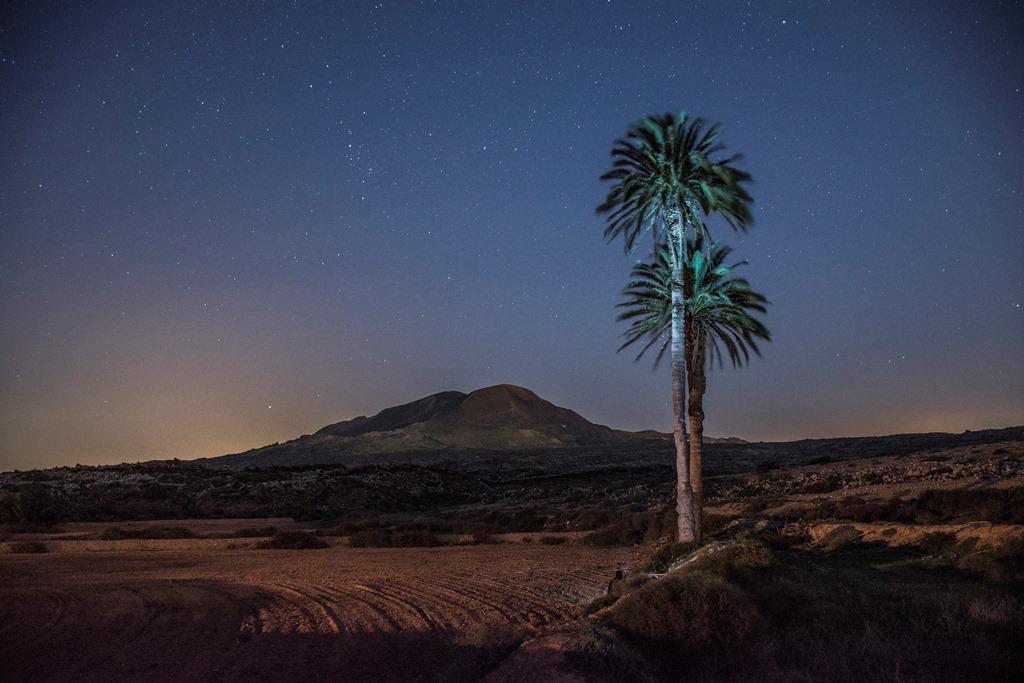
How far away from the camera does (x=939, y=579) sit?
11.7m

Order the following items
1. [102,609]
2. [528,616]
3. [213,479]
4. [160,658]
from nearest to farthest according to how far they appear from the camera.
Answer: [160,658] < [528,616] < [102,609] < [213,479]

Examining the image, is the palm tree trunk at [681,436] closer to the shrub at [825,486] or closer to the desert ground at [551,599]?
the desert ground at [551,599]

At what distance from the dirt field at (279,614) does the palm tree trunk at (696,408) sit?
362 centimetres

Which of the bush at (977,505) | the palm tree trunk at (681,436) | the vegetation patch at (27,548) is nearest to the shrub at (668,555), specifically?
the palm tree trunk at (681,436)

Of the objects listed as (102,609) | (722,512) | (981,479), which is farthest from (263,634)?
(981,479)

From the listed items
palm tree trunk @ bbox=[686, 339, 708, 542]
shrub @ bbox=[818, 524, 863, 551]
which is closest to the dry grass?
shrub @ bbox=[818, 524, 863, 551]

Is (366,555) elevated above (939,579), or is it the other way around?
(939,579)

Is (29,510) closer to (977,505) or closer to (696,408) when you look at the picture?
(696,408)

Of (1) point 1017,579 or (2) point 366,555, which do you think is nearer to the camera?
(1) point 1017,579

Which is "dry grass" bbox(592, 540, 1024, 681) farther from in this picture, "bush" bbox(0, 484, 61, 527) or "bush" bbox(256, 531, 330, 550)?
"bush" bbox(0, 484, 61, 527)

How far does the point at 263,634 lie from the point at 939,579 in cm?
1205

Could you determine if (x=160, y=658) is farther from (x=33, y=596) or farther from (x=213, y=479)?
(x=213, y=479)

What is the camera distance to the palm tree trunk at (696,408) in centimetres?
2267

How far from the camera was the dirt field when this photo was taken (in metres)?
9.67
